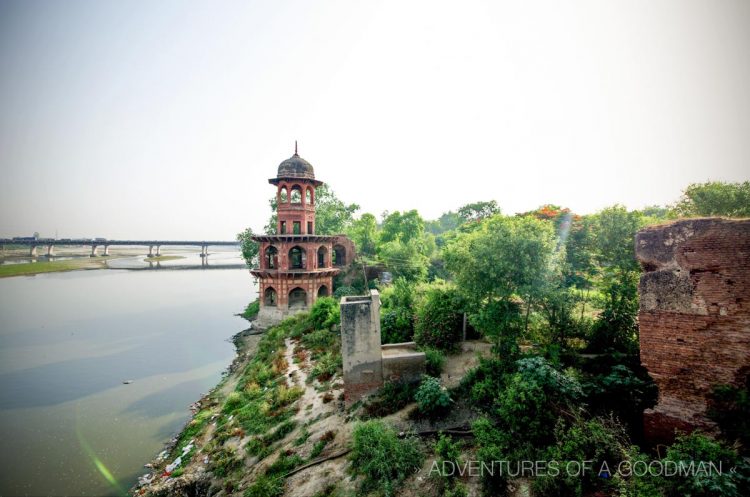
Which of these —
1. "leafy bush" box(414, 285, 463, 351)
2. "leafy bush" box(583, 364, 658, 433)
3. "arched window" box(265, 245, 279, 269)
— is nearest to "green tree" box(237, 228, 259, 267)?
"arched window" box(265, 245, 279, 269)

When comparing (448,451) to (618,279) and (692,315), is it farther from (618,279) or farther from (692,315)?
(618,279)

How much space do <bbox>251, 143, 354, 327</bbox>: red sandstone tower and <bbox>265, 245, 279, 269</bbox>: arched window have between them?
10 centimetres

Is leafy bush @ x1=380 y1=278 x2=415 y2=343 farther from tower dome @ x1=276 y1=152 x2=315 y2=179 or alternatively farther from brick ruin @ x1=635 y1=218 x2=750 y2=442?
tower dome @ x1=276 y1=152 x2=315 y2=179

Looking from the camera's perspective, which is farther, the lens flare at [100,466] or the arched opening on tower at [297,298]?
the arched opening on tower at [297,298]

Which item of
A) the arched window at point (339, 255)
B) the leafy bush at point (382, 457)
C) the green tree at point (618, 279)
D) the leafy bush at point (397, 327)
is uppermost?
the arched window at point (339, 255)

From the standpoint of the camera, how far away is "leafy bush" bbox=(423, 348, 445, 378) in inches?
436

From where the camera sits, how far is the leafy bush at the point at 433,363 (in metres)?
11.1

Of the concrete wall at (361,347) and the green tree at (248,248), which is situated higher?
the green tree at (248,248)

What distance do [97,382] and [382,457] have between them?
68.6ft

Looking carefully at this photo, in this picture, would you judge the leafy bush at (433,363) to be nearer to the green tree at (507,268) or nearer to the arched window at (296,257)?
the green tree at (507,268)

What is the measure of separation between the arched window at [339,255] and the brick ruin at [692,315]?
87.3ft

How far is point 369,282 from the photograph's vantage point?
3020cm

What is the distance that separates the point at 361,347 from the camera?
420 inches

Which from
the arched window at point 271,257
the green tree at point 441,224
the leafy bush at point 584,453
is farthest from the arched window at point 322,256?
the green tree at point 441,224
